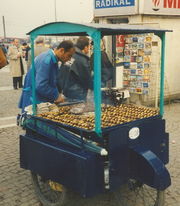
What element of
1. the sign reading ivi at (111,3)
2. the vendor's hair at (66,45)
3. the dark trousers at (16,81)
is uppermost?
the sign reading ivi at (111,3)

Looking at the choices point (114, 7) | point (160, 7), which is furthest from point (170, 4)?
point (114, 7)

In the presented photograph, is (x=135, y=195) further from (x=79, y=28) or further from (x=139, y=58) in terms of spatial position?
(x=139, y=58)

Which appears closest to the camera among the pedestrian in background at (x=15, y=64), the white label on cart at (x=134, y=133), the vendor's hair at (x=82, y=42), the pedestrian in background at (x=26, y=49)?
the white label on cart at (x=134, y=133)

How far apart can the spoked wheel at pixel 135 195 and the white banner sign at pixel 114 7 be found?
5374 mm

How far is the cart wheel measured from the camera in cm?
353

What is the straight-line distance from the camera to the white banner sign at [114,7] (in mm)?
8430

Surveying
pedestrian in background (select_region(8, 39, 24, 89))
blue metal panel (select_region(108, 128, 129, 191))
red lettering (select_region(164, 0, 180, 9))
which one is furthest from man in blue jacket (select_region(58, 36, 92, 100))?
pedestrian in background (select_region(8, 39, 24, 89))

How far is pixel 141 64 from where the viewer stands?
8547 millimetres

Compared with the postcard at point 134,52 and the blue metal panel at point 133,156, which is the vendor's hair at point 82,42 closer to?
the blue metal panel at point 133,156

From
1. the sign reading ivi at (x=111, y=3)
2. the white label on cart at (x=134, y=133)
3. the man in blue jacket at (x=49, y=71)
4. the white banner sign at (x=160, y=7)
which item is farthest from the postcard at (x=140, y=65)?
the white label on cart at (x=134, y=133)

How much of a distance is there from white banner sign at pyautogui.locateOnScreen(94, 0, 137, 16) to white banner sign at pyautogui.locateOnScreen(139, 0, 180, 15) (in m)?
0.24

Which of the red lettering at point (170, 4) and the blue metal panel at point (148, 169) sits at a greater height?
the red lettering at point (170, 4)

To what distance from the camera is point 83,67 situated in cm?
570

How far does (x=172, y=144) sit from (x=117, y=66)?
3.44 metres
